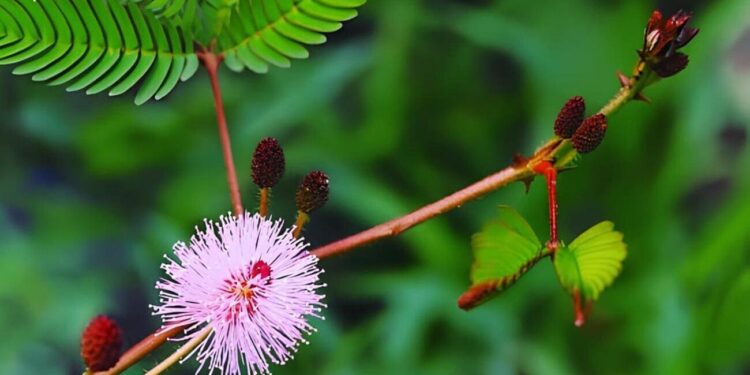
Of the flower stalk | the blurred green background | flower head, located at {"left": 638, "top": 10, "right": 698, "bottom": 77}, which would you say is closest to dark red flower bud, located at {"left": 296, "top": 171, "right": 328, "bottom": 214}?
the flower stalk

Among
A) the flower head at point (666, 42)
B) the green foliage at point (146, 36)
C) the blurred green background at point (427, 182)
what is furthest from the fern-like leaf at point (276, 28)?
the blurred green background at point (427, 182)

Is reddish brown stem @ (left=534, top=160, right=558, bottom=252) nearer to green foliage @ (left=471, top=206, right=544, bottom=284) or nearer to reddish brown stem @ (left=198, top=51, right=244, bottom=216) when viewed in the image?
green foliage @ (left=471, top=206, right=544, bottom=284)

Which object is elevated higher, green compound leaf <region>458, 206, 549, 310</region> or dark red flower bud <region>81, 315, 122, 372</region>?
green compound leaf <region>458, 206, 549, 310</region>

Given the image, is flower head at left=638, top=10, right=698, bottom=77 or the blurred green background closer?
flower head at left=638, top=10, right=698, bottom=77

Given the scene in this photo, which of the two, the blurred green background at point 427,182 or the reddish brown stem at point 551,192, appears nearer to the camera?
the reddish brown stem at point 551,192

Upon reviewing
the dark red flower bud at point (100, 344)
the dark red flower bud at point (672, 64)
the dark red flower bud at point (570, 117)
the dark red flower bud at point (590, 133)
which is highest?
the dark red flower bud at point (672, 64)

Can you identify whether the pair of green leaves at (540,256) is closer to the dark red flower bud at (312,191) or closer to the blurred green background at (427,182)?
the dark red flower bud at (312,191)

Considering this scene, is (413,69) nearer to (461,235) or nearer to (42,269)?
(461,235)

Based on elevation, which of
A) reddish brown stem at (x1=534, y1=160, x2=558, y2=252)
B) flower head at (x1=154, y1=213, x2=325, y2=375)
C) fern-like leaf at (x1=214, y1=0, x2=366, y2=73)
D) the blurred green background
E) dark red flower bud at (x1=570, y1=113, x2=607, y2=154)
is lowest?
flower head at (x1=154, y1=213, x2=325, y2=375)

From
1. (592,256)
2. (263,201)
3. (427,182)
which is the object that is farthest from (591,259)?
(427,182)
